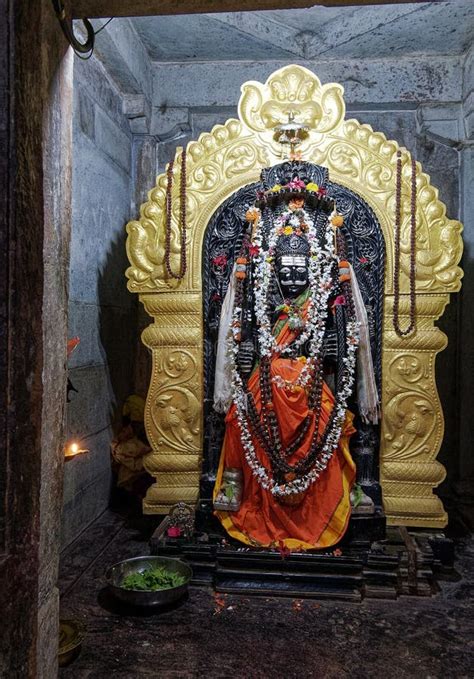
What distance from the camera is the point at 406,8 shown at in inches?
209

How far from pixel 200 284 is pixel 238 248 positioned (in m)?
0.46

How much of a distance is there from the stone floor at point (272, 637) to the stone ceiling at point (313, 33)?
4976mm

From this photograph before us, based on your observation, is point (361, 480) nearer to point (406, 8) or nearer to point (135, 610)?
point (135, 610)

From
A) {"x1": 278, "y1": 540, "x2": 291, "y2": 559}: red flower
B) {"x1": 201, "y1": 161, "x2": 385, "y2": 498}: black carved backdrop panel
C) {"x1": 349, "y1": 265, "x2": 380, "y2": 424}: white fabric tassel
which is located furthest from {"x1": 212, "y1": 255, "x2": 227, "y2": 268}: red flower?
{"x1": 278, "y1": 540, "x2": 291, "y2": 559}: red flower

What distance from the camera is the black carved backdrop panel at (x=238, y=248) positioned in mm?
4812

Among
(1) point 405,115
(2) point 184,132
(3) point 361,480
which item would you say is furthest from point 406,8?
(3) point 361,480

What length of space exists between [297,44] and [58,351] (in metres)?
4.94

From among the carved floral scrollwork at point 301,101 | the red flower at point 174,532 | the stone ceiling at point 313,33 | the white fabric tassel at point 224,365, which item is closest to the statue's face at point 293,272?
the white fabric tassel at point 224,365

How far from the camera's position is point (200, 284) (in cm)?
492

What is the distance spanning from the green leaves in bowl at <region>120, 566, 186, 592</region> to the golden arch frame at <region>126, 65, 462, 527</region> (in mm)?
960

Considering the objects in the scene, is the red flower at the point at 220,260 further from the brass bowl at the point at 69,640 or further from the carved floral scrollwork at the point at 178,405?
the brass bowl at the point at 69,640

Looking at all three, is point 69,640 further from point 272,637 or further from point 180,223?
point 180,223

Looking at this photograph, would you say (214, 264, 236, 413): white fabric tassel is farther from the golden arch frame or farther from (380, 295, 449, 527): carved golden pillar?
(380, 295, 449, 527): carved golden pillar

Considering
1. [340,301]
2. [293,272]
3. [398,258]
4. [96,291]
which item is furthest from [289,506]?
[96,291]
